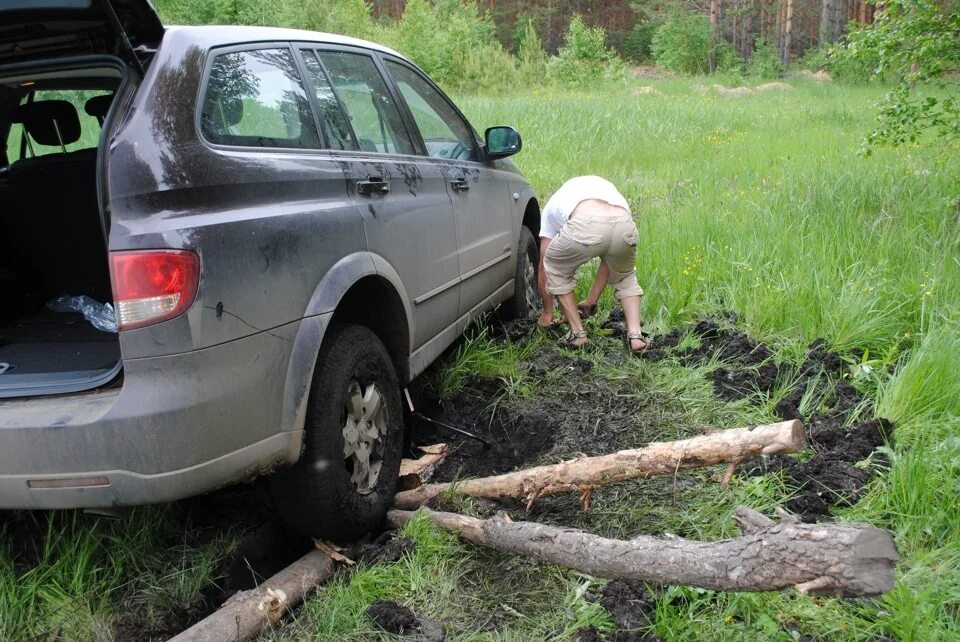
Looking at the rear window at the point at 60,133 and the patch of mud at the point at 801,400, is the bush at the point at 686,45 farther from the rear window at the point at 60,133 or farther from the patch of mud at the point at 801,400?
the rear window at the point at 60,133

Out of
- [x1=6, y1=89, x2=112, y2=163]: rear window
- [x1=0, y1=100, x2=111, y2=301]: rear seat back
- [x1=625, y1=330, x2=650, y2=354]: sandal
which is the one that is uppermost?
[x1=6, y1=89, x2=112, y2=163]: rear window

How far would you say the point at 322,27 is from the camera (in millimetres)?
29672

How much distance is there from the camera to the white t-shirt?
15.7ft

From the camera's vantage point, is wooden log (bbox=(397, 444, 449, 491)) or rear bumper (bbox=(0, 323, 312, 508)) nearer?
rear bumper (bbox=(0, 323, 312, 508))

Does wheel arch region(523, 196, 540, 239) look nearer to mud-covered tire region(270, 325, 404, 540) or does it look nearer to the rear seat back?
mud-covered tire region(270, 325, 404, 540)

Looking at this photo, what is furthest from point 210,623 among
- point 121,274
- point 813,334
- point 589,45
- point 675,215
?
point 589,45

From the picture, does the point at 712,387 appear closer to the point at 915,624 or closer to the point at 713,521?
the point at 713,521

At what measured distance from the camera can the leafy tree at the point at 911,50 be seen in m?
5.81

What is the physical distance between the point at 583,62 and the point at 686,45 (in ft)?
37.0

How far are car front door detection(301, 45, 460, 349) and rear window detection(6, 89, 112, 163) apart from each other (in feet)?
4.05

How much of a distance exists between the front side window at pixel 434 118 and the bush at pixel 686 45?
34.5 m

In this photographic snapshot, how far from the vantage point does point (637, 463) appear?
2.71m

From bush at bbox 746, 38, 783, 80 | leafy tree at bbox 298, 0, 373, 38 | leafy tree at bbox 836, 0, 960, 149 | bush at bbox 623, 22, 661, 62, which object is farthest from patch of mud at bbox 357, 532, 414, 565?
bush at bbox 623, 22, 661, 62

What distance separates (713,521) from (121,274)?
223 cm
